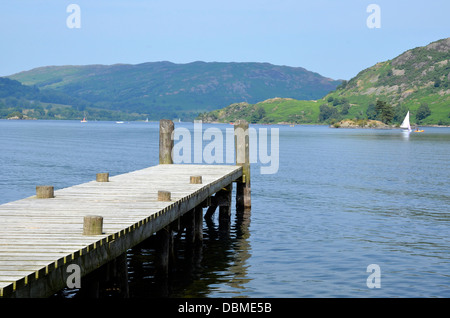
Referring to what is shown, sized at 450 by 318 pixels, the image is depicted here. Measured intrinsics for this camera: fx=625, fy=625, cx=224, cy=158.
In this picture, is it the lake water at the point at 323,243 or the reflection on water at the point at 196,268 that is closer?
the reflection on water at the point at 196,268

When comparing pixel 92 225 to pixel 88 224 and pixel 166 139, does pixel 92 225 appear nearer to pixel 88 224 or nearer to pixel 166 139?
pixel 88 224

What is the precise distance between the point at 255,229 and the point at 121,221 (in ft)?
41.3

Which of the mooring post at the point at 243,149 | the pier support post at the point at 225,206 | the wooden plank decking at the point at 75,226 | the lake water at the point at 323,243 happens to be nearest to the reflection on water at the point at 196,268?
the lake water at the point at 323,243

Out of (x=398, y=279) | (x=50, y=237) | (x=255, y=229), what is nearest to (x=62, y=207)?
(x=50, y=237)

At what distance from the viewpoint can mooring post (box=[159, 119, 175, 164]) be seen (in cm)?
2853

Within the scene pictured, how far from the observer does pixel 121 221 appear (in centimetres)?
1345

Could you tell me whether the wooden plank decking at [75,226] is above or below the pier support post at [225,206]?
above

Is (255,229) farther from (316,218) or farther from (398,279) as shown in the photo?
(398,279)

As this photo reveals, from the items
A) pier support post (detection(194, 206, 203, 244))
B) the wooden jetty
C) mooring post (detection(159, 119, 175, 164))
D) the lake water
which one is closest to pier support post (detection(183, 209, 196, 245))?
the wooden jetty

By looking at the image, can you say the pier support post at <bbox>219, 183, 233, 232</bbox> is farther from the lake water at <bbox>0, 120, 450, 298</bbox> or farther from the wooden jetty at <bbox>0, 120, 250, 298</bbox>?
the wooden jetty at <bbox>0, 120, 250, 298</bbox>

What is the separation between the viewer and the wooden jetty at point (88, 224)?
964cm

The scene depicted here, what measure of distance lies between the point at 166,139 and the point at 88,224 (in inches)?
687

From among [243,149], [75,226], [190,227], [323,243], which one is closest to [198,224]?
[190,227]

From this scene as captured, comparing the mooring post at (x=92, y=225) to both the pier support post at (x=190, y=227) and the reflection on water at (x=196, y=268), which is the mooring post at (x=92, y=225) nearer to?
the reflection on water at (x=196, y=268)
